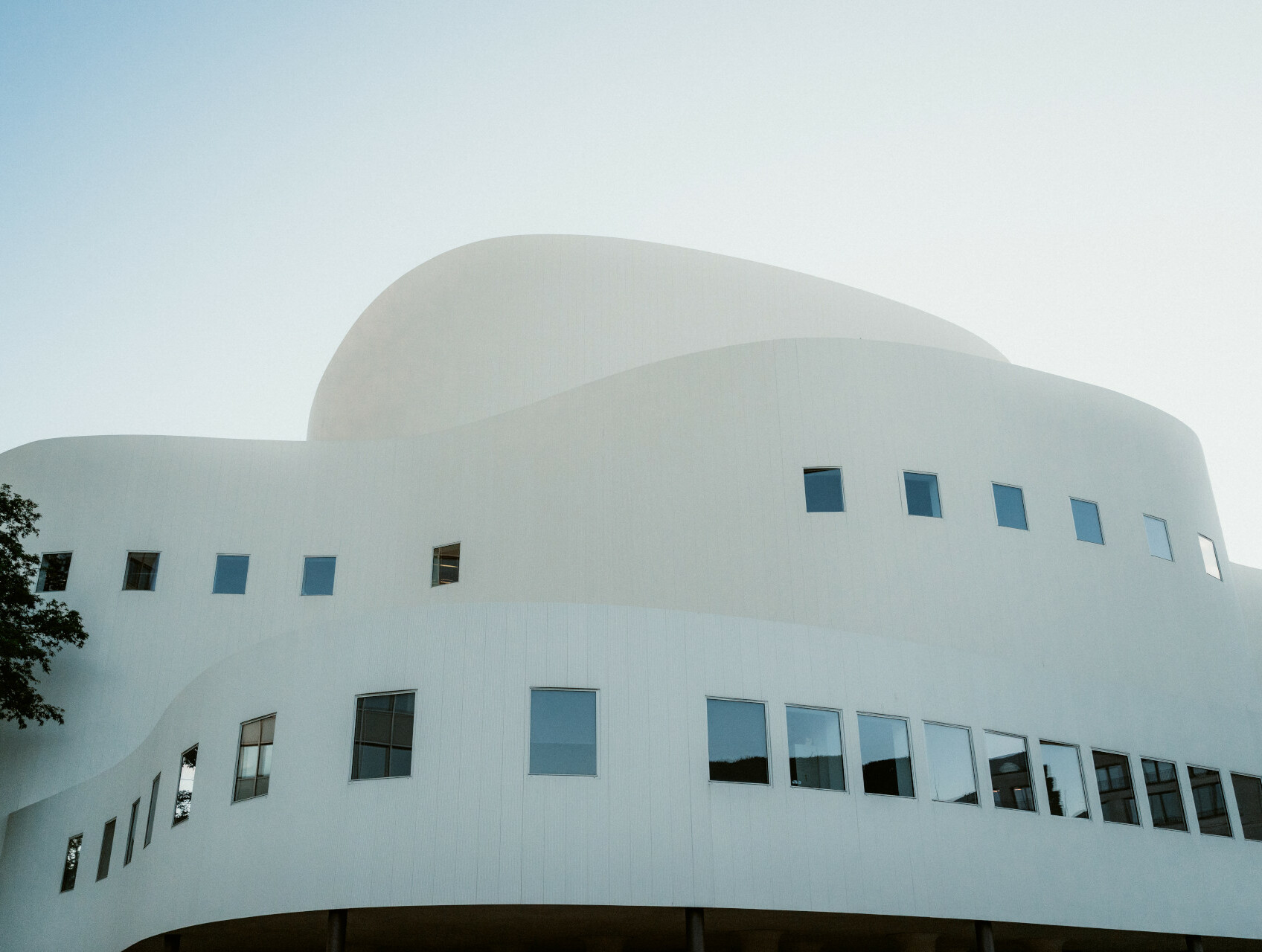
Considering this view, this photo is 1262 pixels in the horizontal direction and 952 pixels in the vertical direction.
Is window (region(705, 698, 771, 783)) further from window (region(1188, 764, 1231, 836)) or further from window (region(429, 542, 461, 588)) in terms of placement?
window (region(429, 542, 461, 588))

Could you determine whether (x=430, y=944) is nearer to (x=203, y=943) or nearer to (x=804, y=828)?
(x=203, y=943)

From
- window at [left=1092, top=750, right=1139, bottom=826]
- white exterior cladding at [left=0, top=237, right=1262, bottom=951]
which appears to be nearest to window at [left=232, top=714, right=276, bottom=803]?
white exterior cladding at [left=0, top=237, right=1262, bottom=951]

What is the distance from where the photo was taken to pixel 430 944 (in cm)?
Result: 1820

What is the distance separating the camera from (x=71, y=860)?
21.2 meters

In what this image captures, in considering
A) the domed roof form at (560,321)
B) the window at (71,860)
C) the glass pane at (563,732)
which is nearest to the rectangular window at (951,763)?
the glass pane at (563,732)

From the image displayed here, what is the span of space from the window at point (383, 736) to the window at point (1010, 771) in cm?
897

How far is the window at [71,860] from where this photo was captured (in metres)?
21.0

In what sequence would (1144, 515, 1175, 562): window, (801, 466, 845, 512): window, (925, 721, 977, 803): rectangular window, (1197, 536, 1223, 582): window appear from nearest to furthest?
(925, 721, 977, 803): rectangular window, (801, 466, 845, 512): window, (1144, 515, 1175, 562): window, (1197, 536, 1223, 582): window

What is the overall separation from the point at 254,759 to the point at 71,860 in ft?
27.6

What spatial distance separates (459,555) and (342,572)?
119 inches

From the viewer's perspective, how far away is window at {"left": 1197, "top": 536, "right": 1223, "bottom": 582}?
25000 millimetres

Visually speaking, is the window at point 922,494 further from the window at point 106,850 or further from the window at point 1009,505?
the window at point 106,850

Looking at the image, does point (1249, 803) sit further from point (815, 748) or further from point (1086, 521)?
point (815, 748)

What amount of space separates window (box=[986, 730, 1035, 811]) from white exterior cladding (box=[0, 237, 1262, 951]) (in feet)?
0.89
